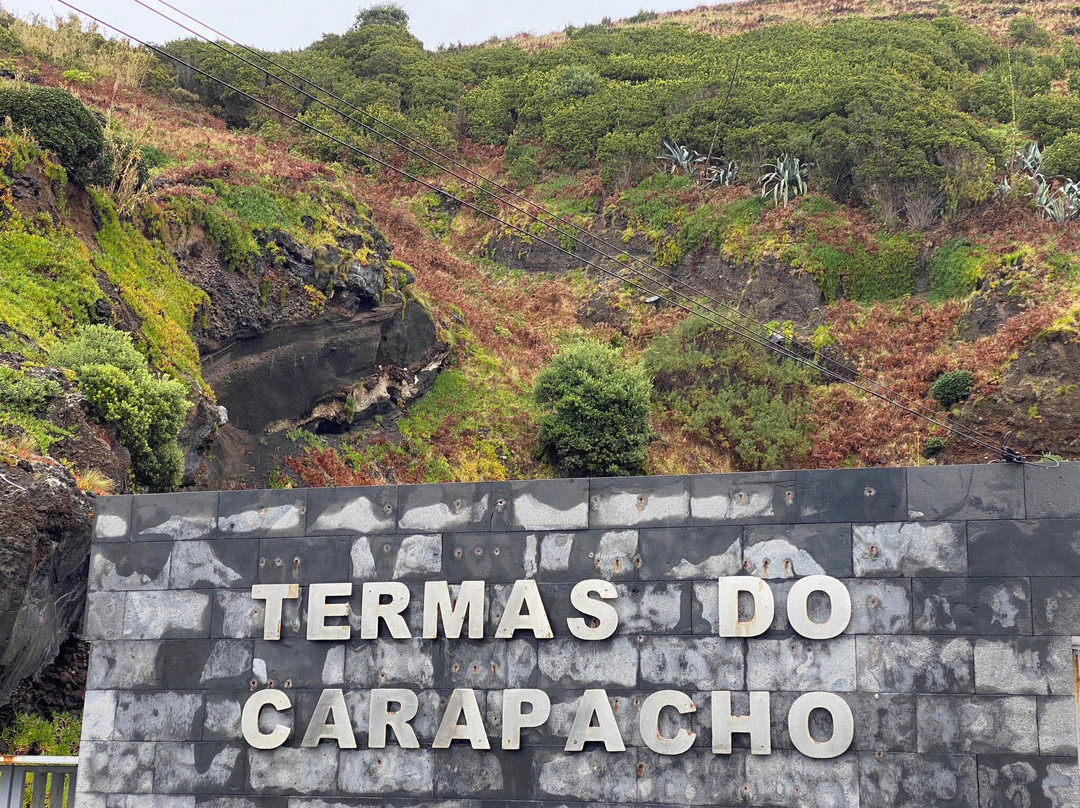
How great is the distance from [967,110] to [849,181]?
7741 mm

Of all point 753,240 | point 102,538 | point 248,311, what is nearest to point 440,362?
point 248,311

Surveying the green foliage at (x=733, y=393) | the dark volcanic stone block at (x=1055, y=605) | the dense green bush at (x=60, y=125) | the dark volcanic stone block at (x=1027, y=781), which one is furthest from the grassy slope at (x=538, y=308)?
the dark volcanic stone block at (x=1027, y=781)

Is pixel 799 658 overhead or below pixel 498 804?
overhead

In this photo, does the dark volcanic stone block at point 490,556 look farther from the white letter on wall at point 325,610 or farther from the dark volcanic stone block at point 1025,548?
the dark volcanic stone block at point 1025,548

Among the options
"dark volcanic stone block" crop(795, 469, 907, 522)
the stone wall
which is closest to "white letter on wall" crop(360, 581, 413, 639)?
the stone wall

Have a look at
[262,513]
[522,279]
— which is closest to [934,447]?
[522,279]

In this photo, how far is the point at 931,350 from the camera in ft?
96.8

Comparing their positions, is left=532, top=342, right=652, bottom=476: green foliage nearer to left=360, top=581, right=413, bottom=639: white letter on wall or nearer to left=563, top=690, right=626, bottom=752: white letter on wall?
left=360, top=581, right=413, bottom=639: white letter on wall

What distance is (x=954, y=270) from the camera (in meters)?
31.3

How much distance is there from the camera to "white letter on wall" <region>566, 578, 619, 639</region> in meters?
10.7

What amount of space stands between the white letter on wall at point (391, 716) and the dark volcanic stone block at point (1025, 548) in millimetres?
5241

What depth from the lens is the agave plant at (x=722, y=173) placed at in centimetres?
3697

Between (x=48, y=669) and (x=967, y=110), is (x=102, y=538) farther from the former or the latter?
(x=967, y=110)

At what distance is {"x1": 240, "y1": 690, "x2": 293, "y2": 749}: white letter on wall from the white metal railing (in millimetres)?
1882
